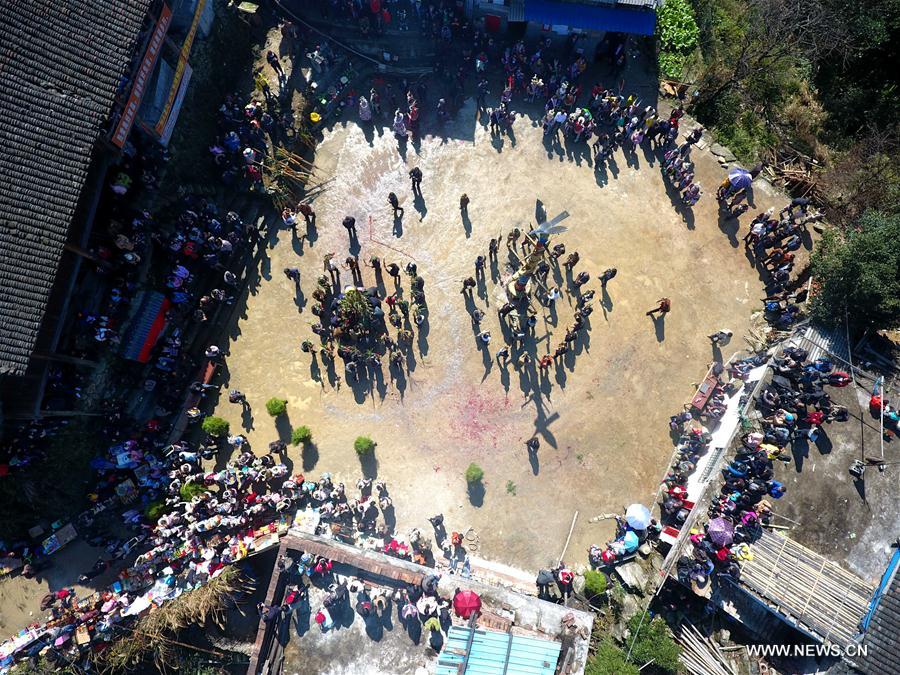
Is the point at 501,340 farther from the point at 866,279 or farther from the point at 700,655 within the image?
the point at 700,655

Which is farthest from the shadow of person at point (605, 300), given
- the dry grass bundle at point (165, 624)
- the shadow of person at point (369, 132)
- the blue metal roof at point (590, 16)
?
the dry grass bundle at point (165, 624)

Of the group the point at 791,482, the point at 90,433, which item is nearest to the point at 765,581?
the point at 791,482

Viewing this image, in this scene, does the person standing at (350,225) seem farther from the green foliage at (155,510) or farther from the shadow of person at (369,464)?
the green foliage at (155,510)

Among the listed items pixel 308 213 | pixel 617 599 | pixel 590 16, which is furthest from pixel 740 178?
pixel 308 213

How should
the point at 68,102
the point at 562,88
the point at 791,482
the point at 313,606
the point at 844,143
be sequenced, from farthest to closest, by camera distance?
1. the point at 844,143
2. the point at 562,88
3. the point at 791,482
4. the point at 313,606
5. the point at 68,102

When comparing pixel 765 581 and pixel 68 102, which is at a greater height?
pixel 68 102

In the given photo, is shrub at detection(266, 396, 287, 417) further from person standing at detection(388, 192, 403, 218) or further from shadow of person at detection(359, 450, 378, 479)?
person standing at detection(388, 192, 403, 218)

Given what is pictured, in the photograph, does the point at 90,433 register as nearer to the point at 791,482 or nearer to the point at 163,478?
the point at 163,478
